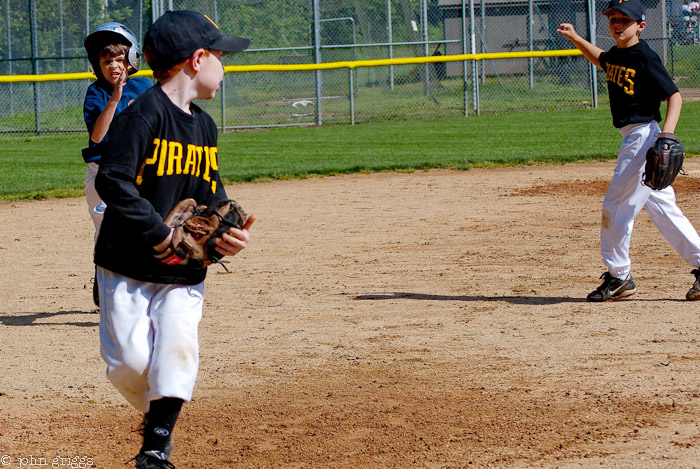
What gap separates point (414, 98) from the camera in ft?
69.9

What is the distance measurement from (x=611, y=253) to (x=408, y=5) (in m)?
17.2

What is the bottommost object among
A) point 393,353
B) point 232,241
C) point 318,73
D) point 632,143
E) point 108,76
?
point 393,353

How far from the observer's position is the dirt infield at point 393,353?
356cm

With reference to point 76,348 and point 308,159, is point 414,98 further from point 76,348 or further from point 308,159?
point 76,348

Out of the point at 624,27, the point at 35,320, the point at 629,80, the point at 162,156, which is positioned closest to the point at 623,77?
the point at 629,80

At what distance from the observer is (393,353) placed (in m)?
4.84

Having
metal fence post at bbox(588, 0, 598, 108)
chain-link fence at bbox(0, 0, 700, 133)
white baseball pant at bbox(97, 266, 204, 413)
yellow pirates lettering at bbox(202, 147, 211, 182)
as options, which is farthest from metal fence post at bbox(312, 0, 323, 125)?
white baseball pant at bbox(97, 266, 204, 413)

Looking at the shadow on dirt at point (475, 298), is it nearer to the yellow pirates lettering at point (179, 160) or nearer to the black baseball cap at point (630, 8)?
the black baseball cap at point (630, 8)

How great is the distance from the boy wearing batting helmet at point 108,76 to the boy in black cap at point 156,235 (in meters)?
1.59

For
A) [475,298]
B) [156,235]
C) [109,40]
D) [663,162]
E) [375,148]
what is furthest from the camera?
[375,148]

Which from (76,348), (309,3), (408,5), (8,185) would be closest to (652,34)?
(408,5)

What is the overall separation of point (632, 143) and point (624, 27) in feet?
2.46

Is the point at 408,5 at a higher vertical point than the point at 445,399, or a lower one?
higher

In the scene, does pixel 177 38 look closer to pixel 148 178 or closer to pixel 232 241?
pixel 148 178
